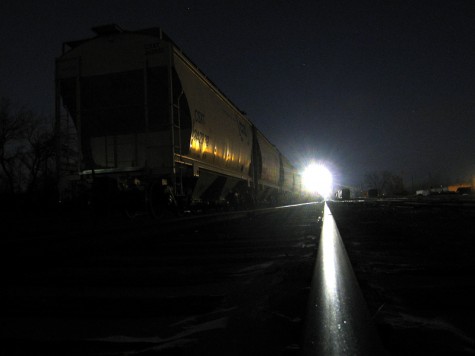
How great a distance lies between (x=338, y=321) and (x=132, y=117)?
403 inches

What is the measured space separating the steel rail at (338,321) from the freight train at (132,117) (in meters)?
8.38

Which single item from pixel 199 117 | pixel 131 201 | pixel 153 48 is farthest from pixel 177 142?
pixel 153 48

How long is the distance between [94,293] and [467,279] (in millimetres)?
1938

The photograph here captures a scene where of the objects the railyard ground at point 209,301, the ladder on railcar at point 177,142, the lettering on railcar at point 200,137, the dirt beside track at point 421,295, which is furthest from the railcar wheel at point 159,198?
the dirt beside track at point 421,295

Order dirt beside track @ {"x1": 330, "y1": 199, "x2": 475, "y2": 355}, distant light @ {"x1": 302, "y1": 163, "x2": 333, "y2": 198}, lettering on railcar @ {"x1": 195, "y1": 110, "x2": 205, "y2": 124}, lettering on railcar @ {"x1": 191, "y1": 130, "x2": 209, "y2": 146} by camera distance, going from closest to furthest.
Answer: dirt beside track @ {"x1": 330, "y1": 199, "x2": 475, "y2": 355} < lettering on railcar @ {"x1": 191, "y1": 130, "x2": 209, "y2": 146} < lettering on railcar @ {"x1": 195, "y1": 110, "x2": 205, "y2": 124} < distant light @ {"x1": 302, "y1": 163, "x2": 333, "y2": 198}

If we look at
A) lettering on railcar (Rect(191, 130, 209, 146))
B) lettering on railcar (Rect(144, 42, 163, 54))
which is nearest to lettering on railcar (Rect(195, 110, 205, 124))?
lettering on railcar (Rect(191, 130, 209, 146))

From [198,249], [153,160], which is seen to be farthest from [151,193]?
[198,249]

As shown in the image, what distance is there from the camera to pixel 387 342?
3.39 ft

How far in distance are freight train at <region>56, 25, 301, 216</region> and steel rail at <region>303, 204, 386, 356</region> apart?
8384mm

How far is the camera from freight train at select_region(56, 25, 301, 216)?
32.3 ft

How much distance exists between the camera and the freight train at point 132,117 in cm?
986

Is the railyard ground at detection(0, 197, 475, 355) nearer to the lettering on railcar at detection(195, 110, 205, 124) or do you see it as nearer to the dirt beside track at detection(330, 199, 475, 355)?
the dirt beside track at detection(330, 199, 475, 355)

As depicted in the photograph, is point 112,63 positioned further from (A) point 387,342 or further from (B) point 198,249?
(A) point 387,342

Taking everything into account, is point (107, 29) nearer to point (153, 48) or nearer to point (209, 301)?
point (153, 48)
